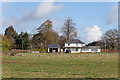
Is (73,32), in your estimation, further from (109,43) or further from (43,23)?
(109,43)

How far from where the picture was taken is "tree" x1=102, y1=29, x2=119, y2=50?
10188 cm

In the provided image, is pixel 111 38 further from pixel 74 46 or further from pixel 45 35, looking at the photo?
pixel 45 35

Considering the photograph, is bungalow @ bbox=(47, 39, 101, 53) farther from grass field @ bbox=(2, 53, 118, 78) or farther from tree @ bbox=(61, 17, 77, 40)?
grass field @ bbox=(2, 53, 118, 78)

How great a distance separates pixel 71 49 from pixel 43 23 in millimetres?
17615

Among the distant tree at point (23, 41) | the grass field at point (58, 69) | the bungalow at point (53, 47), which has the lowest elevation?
the grass field at point (58, 69)

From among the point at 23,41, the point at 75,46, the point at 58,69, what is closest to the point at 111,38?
the point at 75,46

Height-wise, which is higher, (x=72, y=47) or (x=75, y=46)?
(x=75, y=46)

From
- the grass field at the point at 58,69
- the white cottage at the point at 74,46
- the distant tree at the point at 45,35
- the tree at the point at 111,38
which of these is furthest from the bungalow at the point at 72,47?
the grass field at the point at 58,69

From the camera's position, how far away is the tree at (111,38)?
101875 mm

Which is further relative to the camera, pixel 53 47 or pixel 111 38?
pixel 111 38

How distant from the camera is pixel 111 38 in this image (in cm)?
10325

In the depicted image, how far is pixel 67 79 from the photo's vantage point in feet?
39.9

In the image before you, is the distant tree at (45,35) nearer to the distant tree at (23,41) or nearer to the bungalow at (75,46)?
the distant tree at (23,41)

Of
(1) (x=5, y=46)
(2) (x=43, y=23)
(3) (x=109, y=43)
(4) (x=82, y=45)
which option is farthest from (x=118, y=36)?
(1) (x=5, y=46)
